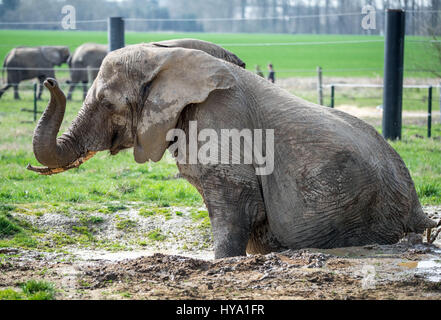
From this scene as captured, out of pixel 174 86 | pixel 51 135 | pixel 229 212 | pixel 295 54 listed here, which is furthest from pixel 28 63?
pixel 295 54

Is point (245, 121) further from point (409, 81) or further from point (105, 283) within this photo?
point (409, 81)

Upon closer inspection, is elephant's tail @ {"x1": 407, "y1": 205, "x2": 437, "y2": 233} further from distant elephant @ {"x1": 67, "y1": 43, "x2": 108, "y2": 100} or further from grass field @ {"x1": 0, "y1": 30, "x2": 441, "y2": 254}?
distant elephant @ {"x1": 67, "y1": 43, "x2": 108, "y2": 100}

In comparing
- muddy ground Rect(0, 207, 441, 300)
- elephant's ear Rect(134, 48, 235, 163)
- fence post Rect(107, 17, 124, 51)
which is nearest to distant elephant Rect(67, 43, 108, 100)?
fence post Rect(107, 17, 124, 51)

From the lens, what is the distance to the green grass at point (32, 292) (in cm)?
432

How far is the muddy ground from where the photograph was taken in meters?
4.36

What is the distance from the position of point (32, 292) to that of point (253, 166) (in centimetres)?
203

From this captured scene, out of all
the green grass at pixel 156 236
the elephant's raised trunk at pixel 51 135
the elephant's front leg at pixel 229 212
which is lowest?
the green grass at pixel 156 236

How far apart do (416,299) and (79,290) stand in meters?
2.18

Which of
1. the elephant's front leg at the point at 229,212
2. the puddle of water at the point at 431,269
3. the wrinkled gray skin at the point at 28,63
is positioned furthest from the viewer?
the wrinkled gray skin at the point at 28,63

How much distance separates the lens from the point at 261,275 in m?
4.72

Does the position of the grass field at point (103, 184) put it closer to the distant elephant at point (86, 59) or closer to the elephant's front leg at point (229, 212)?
the elephant's front leg at point (229, 212)

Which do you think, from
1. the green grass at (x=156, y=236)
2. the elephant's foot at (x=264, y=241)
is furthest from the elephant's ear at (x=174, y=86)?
the green grass at (x=156, y=236)
